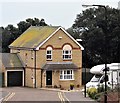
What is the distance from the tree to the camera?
70125 millimetres

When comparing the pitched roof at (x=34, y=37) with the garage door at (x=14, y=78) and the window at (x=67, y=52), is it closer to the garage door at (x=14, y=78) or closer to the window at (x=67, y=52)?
the window at (x=67, y=52)

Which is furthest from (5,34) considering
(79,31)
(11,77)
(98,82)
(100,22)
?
(98,82)

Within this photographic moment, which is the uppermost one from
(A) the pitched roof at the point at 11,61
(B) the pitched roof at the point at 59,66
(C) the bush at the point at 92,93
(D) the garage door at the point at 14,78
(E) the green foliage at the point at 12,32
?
(E) the green foliage at the point at 12,32

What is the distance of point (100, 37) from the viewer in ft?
230

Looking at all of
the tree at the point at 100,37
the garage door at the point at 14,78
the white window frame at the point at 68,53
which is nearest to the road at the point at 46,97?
the white window frame at the point at 68,53

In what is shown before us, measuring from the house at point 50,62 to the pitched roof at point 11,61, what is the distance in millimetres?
142

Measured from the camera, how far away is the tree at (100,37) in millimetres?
70125

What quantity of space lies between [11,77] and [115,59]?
18.5 metres

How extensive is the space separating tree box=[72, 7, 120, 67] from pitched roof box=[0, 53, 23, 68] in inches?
519

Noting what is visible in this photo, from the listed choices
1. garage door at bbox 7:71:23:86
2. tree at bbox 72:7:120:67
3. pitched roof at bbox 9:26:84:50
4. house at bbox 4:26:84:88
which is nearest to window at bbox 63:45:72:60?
house at bbox 4:26:84:88

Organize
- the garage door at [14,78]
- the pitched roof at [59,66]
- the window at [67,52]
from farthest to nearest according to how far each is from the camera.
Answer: the garage door at [14,78] < the window at [67,52] < the pitched roof at [59,66]

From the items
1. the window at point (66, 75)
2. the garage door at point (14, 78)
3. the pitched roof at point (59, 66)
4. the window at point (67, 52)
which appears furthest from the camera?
the garage door at point (14, 78)

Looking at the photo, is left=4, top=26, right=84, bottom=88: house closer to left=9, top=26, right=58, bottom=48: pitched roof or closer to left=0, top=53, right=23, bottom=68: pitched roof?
left=9, top=26, right=58, bottom=48: pitched roof

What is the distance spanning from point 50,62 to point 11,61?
6.07 meters
